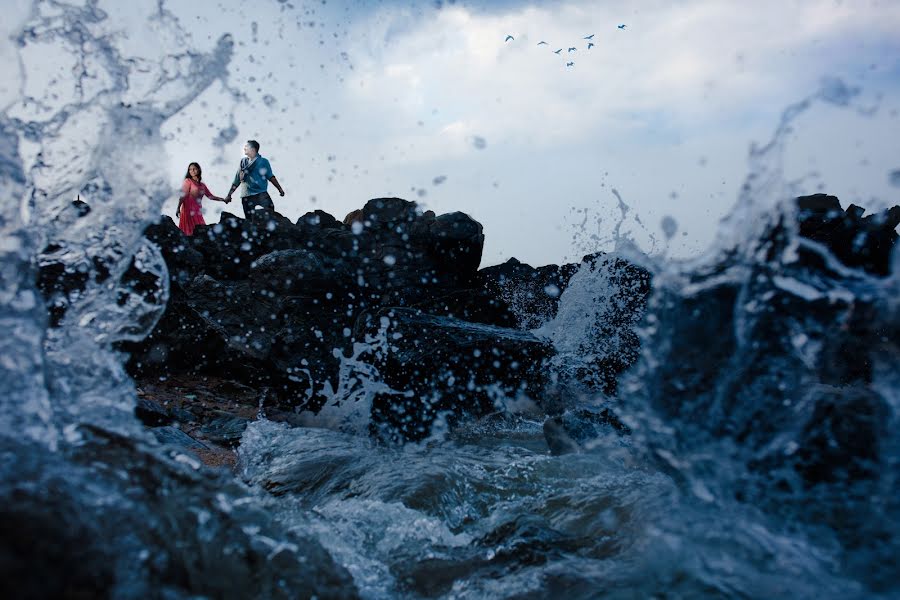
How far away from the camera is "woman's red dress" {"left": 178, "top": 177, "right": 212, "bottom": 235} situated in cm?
820

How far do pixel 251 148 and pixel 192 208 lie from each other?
1109 millimetres

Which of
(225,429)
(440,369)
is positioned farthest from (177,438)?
(440,369)

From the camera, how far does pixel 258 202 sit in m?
8.64

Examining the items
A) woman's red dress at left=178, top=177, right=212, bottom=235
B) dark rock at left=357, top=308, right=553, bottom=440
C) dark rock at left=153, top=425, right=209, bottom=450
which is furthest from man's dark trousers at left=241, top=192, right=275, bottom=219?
dark rock at left=153, top=425, right=209, bottom=450

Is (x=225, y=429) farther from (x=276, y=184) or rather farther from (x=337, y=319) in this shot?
(x=276, y=184)

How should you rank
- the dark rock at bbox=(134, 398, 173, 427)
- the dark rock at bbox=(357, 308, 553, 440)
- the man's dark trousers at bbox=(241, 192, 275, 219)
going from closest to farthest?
the dark rock at bbox=(357, 308, 553, 440) < the dark rock at bbox=(134, 398, 173, 427) < the man's dark trousers at bbox=(241, 192, 275, 219)

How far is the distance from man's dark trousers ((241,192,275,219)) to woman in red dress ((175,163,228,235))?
375mm

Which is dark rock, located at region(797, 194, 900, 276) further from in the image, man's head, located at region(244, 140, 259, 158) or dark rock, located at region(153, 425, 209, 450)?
dark rock, located at region(153, 425, 209, 450)

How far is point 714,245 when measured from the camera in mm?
2107

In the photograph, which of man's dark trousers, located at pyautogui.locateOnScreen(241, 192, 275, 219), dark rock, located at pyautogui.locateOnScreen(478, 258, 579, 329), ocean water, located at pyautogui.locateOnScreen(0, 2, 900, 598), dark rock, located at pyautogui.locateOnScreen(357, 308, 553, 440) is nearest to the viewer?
ocean water, located at pyautogui.locateOnScreen(0, 2, 900, 598)

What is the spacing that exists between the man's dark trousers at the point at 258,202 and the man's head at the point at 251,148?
21.5 inches

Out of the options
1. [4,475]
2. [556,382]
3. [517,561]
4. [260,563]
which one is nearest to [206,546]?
A: [260,563]

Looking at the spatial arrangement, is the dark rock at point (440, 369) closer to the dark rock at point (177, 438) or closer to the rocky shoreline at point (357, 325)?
the rocky shoreline at point (357, 325)

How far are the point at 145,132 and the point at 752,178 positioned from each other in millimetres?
2178
